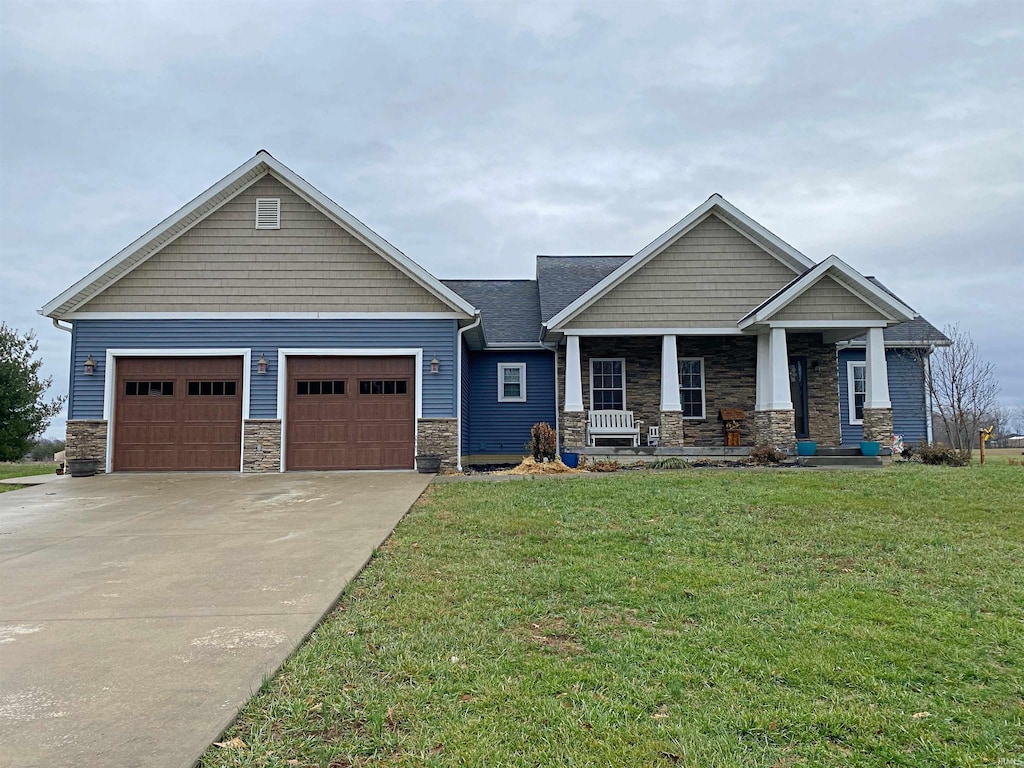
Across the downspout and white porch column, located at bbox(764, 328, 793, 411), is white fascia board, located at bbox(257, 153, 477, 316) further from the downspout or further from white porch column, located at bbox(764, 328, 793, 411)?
white porch column, located at bbox(764, 328, 793, 411)

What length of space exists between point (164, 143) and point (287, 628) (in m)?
21.4

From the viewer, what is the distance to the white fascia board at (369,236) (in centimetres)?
1395

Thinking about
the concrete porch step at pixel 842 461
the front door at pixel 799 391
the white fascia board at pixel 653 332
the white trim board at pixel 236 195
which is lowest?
the concrete porch step at pixel 842 461

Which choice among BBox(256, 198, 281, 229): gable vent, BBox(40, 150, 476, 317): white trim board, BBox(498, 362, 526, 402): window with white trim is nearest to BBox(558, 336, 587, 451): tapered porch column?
BBox(498, 362, 526, 402): window with white trim

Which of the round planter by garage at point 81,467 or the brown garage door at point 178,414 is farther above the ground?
the brown garage door at point 178,414

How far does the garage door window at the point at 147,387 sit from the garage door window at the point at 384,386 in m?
4.26

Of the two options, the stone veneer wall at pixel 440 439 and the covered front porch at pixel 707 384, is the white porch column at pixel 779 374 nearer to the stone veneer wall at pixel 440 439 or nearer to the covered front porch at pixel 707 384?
the covered front porch at pixel 707 384

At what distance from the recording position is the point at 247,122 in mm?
20359

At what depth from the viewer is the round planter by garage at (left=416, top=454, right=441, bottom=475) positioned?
1352cm

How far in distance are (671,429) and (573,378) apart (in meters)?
2.61

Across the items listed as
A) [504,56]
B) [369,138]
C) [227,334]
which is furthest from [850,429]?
[369,138]

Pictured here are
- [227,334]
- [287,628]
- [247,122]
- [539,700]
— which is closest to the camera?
[539,700]

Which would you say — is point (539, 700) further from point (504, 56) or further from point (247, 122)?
point (247, 122)

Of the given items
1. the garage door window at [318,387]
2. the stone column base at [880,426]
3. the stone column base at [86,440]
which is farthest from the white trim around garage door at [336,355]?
the stone column base at [880,426]
